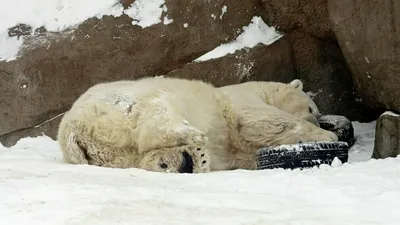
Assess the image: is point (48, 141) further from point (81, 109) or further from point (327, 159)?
point (327, 159)

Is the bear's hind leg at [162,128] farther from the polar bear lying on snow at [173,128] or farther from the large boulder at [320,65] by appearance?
the large boulder at [320,65]

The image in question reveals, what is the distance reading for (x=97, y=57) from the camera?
8.99 meters

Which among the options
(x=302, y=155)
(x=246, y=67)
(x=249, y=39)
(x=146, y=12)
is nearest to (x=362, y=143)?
(x=246, y=67)

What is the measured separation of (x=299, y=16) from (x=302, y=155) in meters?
3.80

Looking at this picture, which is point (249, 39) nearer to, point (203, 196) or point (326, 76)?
point (326, 76)

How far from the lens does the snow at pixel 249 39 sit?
889 centimetres

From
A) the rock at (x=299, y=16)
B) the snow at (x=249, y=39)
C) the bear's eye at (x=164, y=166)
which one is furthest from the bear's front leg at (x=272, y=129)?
the rock at (x=299, y=16)

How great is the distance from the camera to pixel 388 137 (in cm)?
658

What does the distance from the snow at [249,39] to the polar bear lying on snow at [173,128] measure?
1.61m

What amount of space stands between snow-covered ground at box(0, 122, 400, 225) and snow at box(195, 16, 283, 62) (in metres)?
3.74

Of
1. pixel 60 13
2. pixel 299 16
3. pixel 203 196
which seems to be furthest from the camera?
pixel 60 13

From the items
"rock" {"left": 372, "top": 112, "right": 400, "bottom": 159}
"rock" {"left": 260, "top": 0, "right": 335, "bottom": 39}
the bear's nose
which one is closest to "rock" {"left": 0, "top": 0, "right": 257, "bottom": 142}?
"rock" {"left": 260, "top": 0, "right": 335, "bottom": 39}

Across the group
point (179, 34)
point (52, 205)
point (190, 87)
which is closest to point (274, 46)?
point (179, 34)

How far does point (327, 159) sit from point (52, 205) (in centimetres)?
295
